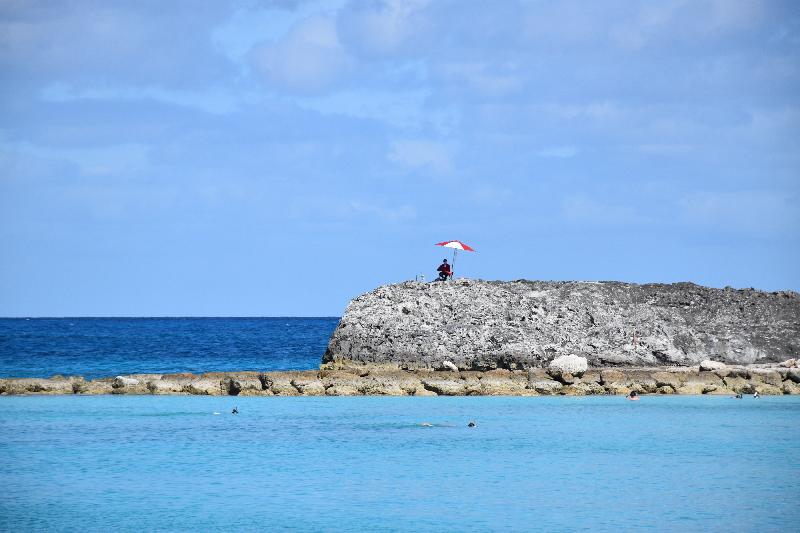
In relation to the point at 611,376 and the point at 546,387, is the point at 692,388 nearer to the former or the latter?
the point at 611,376

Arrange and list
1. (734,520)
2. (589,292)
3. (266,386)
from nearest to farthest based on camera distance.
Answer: (734,520) → (266,386) → (589,292)

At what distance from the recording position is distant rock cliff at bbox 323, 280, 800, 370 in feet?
145

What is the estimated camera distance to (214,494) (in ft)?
68.2

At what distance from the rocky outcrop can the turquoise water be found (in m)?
1.33

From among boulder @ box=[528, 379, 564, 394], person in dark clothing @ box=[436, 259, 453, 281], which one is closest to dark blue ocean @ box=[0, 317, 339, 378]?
person in dark clothing @ box=[436, 259, 453, 281]

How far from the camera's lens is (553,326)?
4538cm

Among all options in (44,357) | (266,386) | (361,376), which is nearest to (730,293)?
(361,376)

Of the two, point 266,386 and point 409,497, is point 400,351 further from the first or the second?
point 409,497

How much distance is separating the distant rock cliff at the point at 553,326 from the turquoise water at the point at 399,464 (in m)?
6.78

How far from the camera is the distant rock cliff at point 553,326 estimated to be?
44344mm

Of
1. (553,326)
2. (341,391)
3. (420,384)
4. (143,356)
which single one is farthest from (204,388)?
(143,356)

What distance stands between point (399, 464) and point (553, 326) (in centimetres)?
2188

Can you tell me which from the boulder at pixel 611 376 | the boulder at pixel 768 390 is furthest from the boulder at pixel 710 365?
the boulder at pixel 611 376

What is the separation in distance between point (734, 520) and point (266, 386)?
23.5 meters
